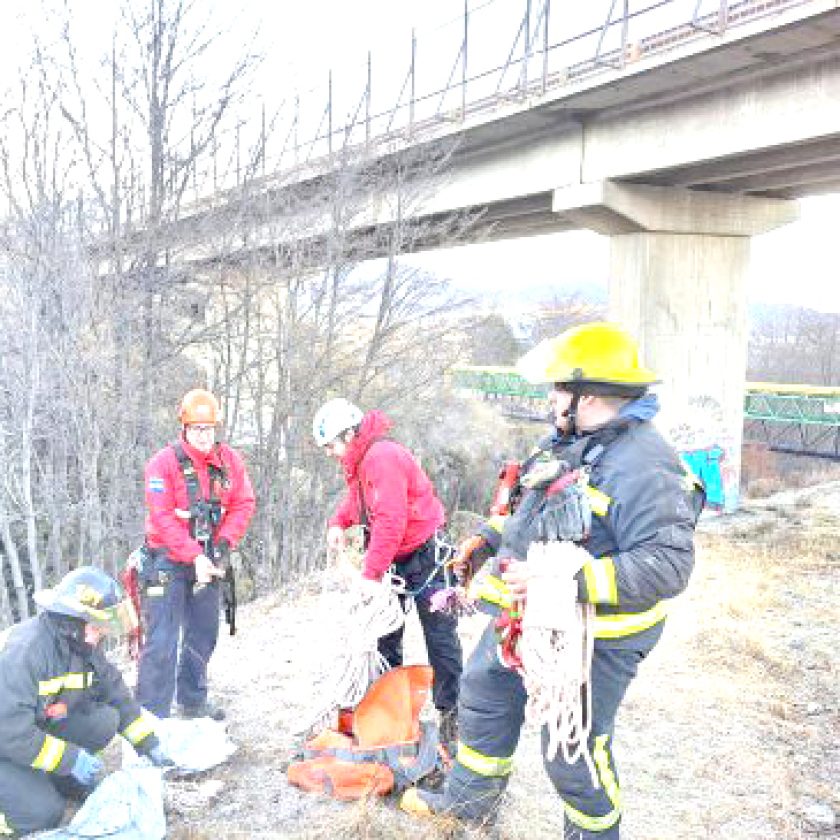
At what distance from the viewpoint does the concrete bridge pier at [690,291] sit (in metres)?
12.1

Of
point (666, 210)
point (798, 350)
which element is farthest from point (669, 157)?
point (798, 350)

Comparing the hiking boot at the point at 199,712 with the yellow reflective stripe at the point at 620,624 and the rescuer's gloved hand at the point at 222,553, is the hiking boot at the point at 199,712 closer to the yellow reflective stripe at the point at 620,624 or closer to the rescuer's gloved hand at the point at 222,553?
the rescuer's gloved hand at the point at 222,553

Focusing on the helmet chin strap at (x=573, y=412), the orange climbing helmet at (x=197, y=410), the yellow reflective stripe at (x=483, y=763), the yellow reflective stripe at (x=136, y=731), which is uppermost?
Answer: the helmet chin strap at (x=573, y=412)

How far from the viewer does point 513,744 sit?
3.11 m

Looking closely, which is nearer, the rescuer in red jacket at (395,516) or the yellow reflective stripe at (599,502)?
the yellow reflective stripe at (599,502)

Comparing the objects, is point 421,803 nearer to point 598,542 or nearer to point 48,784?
point 598,542

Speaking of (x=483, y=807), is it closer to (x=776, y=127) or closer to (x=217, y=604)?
(x=217, y=604)

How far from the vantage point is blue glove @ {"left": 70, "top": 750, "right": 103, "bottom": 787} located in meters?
3.45

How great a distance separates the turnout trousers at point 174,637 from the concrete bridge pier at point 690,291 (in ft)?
28.7

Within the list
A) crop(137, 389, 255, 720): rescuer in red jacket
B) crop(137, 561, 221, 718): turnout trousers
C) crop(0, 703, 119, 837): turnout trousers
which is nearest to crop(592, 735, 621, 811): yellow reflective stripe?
crop(0, 703, 119, 837): turnout trousers

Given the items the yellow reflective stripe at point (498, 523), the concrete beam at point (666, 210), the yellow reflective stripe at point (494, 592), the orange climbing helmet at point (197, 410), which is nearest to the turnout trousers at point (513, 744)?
the yellow reflective stripe at point (494, 592)

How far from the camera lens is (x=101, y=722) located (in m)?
3.67

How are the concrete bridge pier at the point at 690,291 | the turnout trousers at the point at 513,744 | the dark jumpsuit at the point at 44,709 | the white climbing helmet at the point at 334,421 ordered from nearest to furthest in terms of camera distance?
the turnout trousers at the point at 513,744, the dark jumpsuit at the point at 44,709, the white climbing helmet at the point at 334,421, the concrete bridge pier at the point at 690,291

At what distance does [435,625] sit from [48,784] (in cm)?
183
